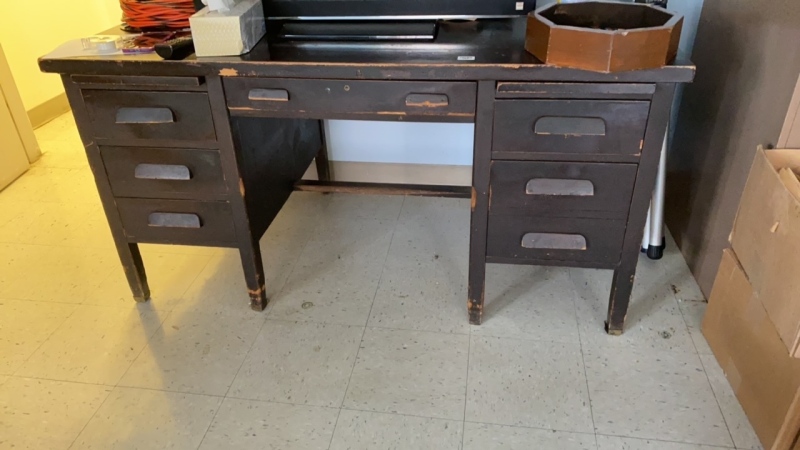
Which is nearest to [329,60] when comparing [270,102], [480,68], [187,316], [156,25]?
[270,102]

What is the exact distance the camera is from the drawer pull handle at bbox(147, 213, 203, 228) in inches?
61.2

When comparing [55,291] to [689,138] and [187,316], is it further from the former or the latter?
[689,138]

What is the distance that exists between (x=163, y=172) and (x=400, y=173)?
102 cm

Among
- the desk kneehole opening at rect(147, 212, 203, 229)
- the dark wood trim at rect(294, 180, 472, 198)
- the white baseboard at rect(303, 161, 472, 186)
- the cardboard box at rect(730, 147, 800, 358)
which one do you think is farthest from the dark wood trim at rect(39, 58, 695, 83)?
the white baseboard at rect(303, 161, 472, 186)

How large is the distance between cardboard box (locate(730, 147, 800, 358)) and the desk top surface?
0.91 ft

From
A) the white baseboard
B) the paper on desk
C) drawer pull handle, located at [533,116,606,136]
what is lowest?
the white baseboard

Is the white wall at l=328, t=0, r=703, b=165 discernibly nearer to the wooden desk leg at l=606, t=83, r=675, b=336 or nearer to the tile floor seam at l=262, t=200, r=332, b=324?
the tile floor seam at l=262, t=200, r=332, b=324

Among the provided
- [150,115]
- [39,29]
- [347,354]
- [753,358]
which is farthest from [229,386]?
[39,29]

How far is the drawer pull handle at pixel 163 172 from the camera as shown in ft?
4.84

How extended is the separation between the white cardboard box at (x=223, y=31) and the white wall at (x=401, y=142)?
34.2 inches

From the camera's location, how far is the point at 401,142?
2219mm

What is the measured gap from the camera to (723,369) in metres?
1.45

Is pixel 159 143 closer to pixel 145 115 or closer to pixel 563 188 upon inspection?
pixel 145 115

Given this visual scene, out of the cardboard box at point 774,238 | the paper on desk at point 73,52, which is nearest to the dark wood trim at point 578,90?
the cardboard box at point 774,238
